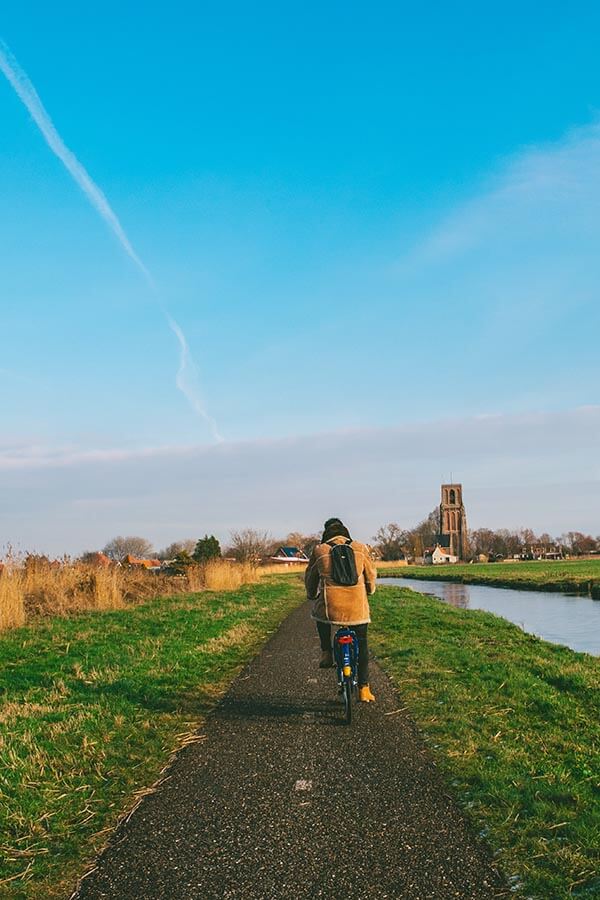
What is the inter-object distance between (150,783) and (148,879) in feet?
5.97

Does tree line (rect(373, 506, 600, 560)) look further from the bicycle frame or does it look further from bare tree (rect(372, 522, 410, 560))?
the bicycle frame

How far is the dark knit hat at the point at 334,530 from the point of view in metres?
8.27

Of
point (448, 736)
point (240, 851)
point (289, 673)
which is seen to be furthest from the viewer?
point (289, 673)

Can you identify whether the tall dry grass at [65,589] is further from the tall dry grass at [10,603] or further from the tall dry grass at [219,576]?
the tall dry grass at [219,576]

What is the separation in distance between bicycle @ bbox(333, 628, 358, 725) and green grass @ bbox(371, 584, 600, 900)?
851 millimetres

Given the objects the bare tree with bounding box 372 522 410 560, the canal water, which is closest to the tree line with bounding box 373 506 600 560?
the bare tree with bounding box 372 522 410 560

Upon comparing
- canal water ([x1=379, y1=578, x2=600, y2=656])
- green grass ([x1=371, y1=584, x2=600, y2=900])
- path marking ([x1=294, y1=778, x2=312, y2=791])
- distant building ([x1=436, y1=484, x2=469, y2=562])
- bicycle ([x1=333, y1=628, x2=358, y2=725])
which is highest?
distant building ([x1=436, y1=484, x2=469, y2=562])

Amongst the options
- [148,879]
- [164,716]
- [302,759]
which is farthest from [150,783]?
[164,716]

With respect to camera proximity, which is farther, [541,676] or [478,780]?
[541,676]

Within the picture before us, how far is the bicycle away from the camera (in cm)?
760

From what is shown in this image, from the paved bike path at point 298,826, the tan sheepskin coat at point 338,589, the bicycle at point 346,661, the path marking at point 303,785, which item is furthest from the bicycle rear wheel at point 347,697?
the path marking at point 303,785

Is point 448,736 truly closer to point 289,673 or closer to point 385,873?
point 385,873

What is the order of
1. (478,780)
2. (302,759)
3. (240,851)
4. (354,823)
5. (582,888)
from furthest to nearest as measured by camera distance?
(302,759) < (478,780) < (354,823) < (240,851) < (582,888)

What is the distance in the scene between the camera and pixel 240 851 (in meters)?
4.34
